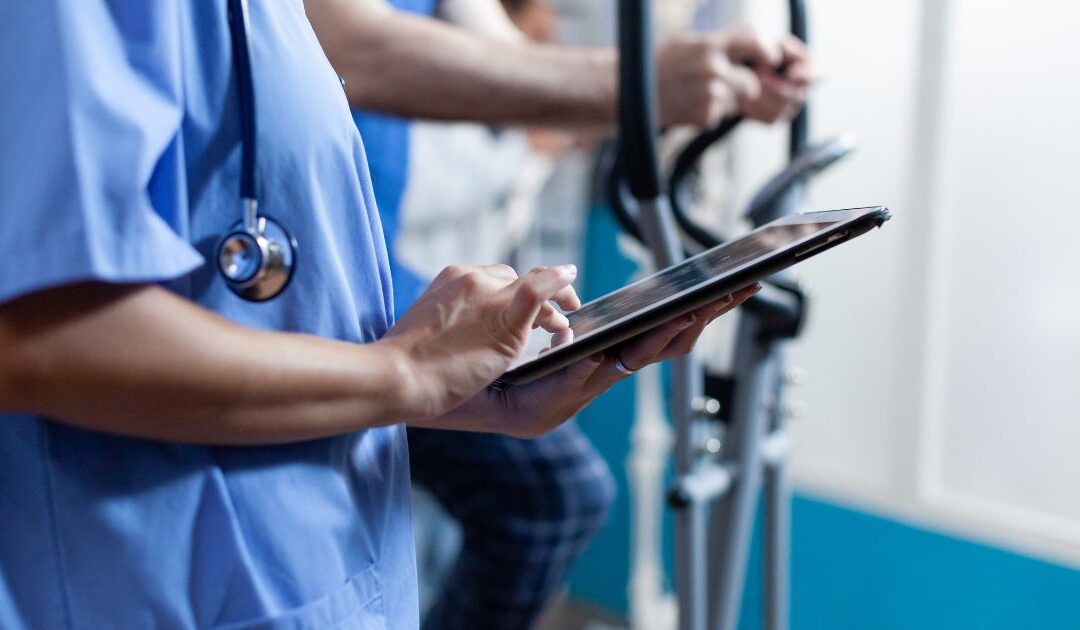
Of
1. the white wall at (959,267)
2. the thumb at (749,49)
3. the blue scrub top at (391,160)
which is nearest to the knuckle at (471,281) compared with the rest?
the blue scrub top at (391,160)

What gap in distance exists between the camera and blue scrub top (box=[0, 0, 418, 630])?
0.46 m

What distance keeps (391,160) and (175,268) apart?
0.54 meters

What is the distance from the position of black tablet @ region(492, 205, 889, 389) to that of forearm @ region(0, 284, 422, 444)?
3.4 inches

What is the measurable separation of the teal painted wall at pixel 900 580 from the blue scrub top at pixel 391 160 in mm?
1196

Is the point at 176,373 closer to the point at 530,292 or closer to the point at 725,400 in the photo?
the point at 530,292

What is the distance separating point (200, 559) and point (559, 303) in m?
0.25

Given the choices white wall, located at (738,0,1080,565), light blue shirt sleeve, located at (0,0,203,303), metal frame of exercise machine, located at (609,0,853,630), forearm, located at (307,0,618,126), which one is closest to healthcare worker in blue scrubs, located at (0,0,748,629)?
light blue shirt sleeve, located at (0,0,203,303)

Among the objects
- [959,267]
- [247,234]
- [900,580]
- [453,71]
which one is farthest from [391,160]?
[900,580]

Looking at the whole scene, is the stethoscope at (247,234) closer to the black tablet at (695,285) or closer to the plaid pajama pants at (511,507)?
the black tablet at (695,285)

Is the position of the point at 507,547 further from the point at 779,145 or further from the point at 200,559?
the point at 779,145

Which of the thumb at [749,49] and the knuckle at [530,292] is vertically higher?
the thumb at [749,49]

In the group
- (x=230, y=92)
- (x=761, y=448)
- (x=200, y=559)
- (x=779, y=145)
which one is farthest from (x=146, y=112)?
(x=779, y=145)

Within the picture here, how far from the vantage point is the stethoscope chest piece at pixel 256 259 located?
1.70ft

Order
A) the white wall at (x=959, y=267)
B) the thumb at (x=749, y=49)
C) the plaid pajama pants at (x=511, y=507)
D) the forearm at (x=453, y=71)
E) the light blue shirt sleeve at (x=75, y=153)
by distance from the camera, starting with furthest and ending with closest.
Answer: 1. the white wall at (x=959, y=267)
2. the plaid pajama pants at (x=511, y=507)
3. the thumb at (x=749, y=49)
4. the forearm at (x=453, y=71)
5. the light blue shirt sleeve at (x=75, y=153)
